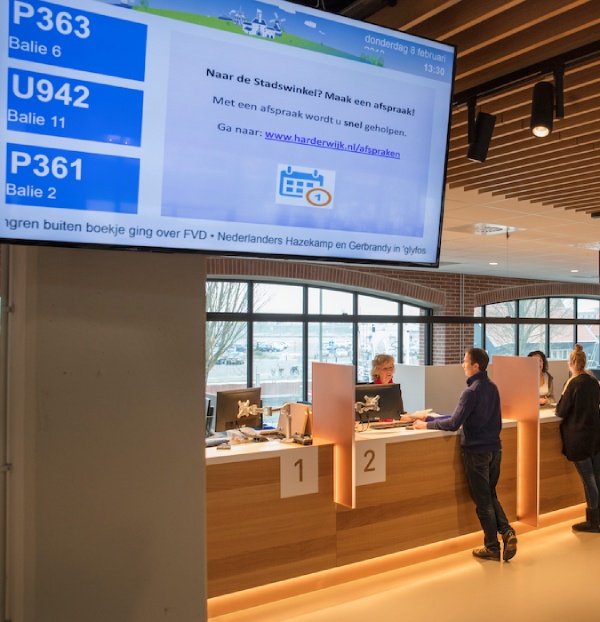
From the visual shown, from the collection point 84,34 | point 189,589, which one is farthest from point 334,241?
point 189,589

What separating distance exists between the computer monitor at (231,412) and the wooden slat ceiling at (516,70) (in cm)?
211

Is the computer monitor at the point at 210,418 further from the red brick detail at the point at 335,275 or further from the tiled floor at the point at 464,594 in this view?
the red brick detail at the point at 335,275

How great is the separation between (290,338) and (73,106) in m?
8.54

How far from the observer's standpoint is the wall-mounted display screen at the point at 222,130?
157 centimetres

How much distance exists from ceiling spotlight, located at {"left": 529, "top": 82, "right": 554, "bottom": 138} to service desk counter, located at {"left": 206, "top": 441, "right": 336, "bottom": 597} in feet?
7.19

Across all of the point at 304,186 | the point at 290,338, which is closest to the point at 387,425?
the point at 304,186

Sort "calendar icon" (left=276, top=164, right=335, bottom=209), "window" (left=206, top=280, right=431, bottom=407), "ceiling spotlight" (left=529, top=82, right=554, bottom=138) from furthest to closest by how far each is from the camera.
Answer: "window" (left=206, top=280, right=431, bottom=407) < "ceiling spotlight" (left=529, top=82, right=554, bottom=138) < "calendar icon" (left=276, top=164, right=335, bottom=209)

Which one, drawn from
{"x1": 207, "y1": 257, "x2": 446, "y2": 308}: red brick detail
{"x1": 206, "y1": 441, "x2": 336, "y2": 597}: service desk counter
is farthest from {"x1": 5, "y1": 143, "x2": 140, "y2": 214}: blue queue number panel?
{"x1": 207, "y1": 257, "x2": 446, "y2": 308}: red brick detail

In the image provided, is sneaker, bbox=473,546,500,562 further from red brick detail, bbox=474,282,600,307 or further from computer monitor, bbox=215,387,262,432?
red brick detail, bbox=474,282,600,307

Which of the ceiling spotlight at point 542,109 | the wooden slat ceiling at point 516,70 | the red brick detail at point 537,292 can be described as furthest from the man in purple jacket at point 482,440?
the red brick detail at point 537,292

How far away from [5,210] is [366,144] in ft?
3.62

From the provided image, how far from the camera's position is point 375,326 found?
10.9 meters

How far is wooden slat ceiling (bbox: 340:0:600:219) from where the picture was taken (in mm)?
2410

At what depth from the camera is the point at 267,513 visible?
3604 millimetres
